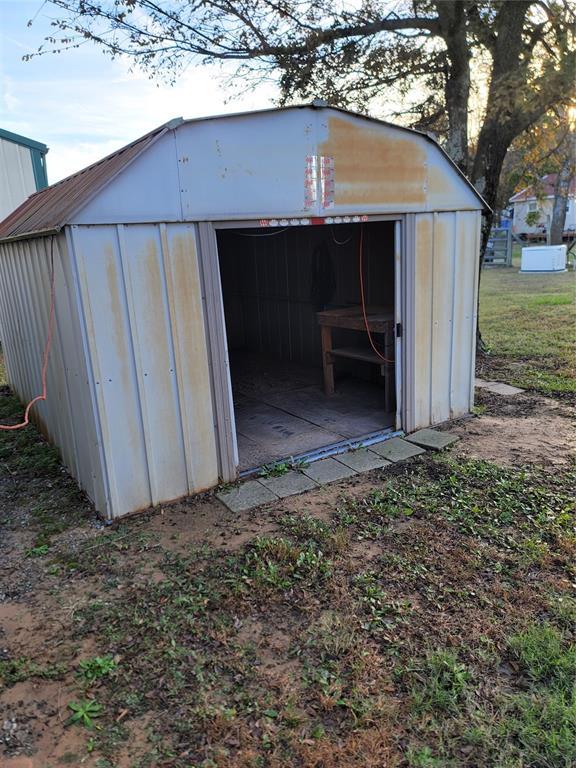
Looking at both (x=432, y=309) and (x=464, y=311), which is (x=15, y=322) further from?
(x=464, y=311)

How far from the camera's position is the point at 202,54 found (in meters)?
7.27

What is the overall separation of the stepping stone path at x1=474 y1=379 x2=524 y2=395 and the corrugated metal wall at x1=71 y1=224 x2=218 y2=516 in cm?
380

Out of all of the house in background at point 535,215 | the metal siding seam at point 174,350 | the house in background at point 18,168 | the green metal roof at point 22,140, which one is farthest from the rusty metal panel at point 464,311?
the house in background at point 535,215

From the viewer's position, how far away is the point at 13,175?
9828mm

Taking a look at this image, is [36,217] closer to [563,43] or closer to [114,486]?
[114,486]

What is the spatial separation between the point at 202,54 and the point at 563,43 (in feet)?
14.8

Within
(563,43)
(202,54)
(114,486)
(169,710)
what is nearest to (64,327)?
(114,486)

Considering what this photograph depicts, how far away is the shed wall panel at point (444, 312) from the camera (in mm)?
4844

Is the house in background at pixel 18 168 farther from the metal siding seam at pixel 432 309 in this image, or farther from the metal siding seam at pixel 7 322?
the metal siding seam at pixel 432 309

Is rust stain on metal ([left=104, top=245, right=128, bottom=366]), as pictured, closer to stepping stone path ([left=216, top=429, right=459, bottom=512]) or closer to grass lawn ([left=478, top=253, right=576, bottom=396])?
stepping stone path ([left=216, top=429, right=459, bottom=512])

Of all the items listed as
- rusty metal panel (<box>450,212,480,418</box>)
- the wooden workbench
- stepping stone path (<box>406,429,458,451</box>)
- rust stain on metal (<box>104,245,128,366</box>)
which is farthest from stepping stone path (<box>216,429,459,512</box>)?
rust stain on metal (<box>104,245,128,366</box>)

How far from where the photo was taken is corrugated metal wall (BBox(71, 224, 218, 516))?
3439mm

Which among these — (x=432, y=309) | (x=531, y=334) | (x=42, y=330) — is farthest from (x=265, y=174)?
(x=531, y=334)

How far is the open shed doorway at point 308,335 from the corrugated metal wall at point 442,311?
42 cm
